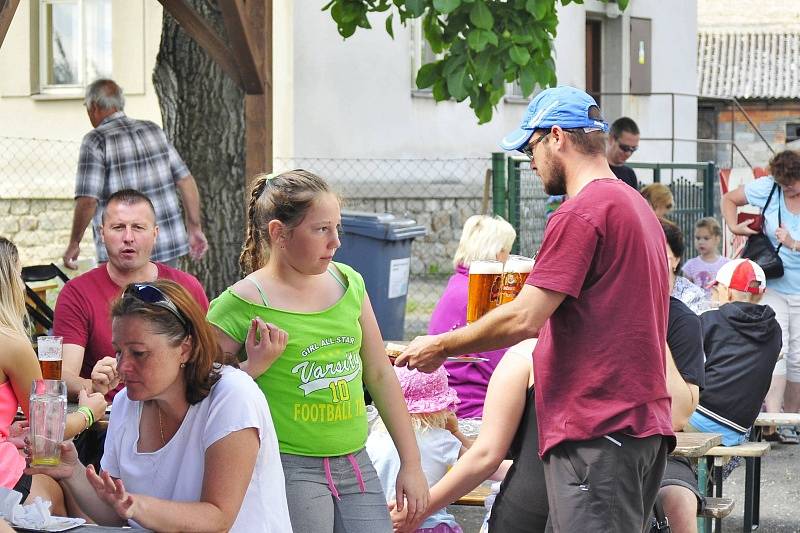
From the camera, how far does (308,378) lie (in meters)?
3.54

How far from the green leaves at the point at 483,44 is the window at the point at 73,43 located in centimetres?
963

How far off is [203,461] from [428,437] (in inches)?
64.6

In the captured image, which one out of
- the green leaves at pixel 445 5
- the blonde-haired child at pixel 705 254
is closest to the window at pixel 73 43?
the blonde-haired child at pixel 705 254

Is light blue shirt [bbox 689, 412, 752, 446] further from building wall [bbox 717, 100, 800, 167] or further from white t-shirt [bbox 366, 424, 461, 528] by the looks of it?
building wall [bbox 717, 100, 800, 167]

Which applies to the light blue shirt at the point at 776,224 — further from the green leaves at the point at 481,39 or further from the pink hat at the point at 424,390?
the pink hat at the point at 424,390

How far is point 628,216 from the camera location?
11.4 feet

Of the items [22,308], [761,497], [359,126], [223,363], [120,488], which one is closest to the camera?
[120,488]

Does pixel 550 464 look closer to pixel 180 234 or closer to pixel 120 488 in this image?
pixel 120 488

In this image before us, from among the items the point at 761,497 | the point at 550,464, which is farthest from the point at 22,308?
the point at 761,497

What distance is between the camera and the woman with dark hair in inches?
322

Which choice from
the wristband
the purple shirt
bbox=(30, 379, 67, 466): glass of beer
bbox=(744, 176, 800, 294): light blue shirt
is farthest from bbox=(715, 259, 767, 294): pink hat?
bbox=(30, 379, 67, 466): glass of beer

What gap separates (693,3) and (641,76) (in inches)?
93.0

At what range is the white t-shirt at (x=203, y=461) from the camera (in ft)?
10.5

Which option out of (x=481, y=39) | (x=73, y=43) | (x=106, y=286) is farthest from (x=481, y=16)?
(x=73, y=43)
